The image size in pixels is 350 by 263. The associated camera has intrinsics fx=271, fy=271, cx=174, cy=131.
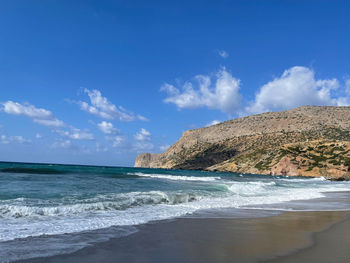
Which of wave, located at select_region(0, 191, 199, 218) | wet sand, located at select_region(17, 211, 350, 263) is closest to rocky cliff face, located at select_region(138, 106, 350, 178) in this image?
wave, located at select_region(0, 191, 199, 218)

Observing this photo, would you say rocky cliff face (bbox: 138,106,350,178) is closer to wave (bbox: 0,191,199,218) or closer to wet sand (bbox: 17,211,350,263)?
wave (bbox: 0,191,199,218)

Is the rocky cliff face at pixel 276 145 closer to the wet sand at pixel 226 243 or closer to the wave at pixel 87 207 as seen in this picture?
the wave at pixel 87 207

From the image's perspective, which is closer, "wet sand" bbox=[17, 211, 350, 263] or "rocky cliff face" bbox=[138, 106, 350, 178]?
"wet sand" bbox=[17, 211, 350, 263]

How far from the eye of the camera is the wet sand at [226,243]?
17.5ft

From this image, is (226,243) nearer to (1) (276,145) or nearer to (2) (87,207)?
(2) (87,207)

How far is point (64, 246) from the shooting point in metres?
6.09

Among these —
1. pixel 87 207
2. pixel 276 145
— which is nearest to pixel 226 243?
pixel 87 207

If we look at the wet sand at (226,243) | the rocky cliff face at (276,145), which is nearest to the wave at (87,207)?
the wet sand at (226,243)

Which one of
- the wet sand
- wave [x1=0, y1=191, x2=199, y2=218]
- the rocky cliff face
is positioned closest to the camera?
the wet sand

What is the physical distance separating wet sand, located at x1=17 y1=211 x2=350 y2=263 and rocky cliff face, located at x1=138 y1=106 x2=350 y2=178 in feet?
220

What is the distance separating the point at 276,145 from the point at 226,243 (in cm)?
9411

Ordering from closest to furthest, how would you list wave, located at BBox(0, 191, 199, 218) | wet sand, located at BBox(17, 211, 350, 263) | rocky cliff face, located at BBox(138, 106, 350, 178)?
1. wet sand, located at BBox(17, 211, 350, 263)
2. wave, located at BBox(0, 191, 199, 218)
3. rocky cliff face, located at BBox(138, 106, 350, 178)

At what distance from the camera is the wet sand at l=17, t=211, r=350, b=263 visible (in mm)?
5324

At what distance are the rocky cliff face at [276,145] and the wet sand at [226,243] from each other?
67.2 m
